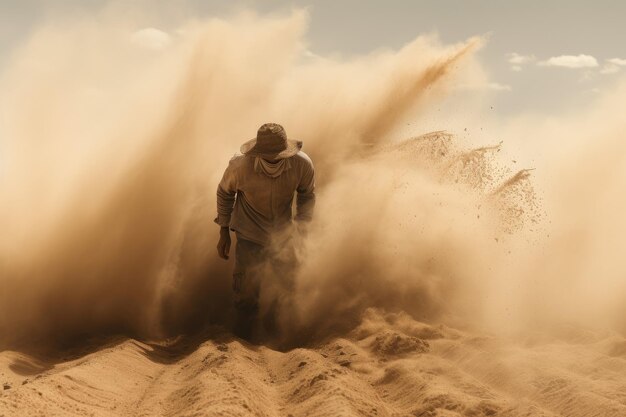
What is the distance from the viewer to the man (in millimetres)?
6352

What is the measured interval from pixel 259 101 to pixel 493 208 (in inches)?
138

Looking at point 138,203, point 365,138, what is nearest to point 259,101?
point 365,138

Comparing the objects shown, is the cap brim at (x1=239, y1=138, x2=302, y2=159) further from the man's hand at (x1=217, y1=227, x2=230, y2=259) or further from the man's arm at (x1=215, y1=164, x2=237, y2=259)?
the man's hand at (x1=217, y1=227, x2=230, y2=259)

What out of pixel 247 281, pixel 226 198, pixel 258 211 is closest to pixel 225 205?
pixel 226 198

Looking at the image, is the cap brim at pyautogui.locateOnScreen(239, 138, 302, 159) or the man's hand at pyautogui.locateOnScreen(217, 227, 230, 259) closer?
the cap brim at pyautogui.locateOnScreen(239, 138, 302, 159)

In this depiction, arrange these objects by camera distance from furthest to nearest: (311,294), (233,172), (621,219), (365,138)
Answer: (365,138)
(621,219)
(311,294)
(233,172)

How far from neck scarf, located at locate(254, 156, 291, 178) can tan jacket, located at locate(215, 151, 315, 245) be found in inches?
1.3

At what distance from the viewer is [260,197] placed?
648 cm

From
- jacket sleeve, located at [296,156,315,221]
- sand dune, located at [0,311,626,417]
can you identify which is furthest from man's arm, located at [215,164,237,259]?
sand dune, located at [0,311,626,417]

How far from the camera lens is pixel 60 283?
7.05m

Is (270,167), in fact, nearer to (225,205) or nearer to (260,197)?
Result: (260,197)

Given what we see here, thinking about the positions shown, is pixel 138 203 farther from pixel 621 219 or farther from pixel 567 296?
pixel 621 219

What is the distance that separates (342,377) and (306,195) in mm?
2364

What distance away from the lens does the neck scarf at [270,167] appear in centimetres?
629
